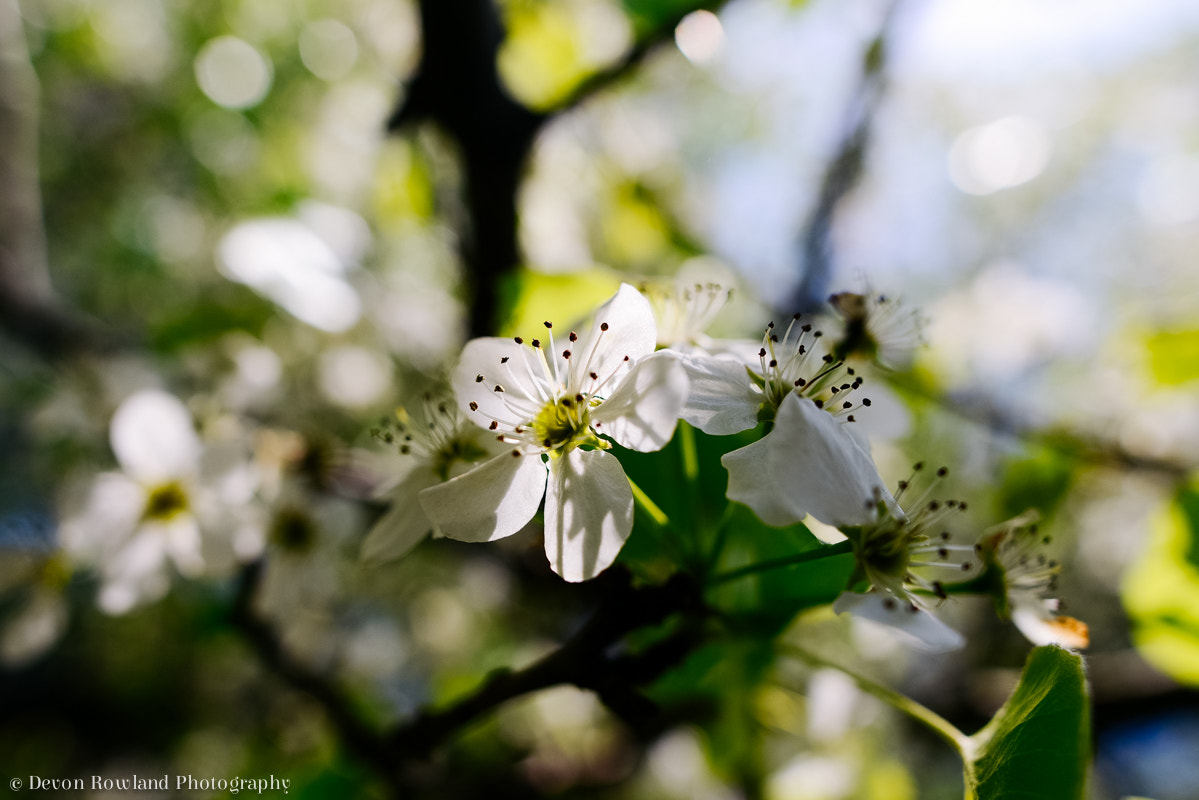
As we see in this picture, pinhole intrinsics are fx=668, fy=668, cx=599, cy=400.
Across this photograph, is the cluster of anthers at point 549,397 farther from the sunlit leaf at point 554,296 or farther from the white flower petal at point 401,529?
the sunlit leaf at point 554,296

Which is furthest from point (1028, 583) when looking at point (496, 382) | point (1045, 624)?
point (496, 382)

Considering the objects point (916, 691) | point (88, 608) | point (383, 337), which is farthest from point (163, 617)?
point (916, 691)

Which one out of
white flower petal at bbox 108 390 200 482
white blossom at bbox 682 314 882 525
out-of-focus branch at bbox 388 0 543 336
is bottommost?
white flower petal at bbox 108 390 200 482

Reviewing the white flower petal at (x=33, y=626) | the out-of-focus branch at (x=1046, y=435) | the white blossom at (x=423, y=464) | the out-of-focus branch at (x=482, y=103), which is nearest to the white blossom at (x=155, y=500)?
the white flower petal at (x=33, y=626)

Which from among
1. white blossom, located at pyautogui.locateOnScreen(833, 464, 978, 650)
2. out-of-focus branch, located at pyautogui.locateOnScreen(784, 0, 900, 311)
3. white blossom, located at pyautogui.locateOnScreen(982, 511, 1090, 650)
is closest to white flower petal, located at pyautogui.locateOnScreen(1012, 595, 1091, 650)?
white blossom, located at pyautogui.locateOnScreen(982, 511, 1090, 650)

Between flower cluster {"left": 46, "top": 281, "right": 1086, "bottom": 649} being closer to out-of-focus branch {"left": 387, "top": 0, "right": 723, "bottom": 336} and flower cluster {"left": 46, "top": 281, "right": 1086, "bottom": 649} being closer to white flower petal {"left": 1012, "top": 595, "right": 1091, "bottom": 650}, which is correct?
white flower petal {"left": 1012, "top": 595, "right": 1091, "bottom": 650}

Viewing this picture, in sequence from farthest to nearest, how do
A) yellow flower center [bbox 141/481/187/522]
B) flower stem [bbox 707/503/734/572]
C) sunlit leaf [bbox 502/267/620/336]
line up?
yellow flower center [bbox 141/481/187/522]
sunlit leaf [bbox 502/267/620/336]
flower stem [bbox 707/503/734/572]

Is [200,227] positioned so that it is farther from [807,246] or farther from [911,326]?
[911,326]

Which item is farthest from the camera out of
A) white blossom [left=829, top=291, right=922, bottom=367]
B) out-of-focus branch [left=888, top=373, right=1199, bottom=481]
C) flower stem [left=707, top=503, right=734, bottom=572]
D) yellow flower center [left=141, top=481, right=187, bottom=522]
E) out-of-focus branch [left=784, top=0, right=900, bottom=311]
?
out-of-focus branch [left=784, top=0, right=900, bottom=311]

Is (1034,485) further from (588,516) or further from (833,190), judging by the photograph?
(588,516)
